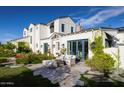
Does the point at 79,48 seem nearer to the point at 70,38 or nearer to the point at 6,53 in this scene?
the point at 70,38

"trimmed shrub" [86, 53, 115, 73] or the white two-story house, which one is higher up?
the white two-story house

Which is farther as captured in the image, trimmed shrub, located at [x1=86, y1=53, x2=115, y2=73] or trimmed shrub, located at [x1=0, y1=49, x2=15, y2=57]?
trimmed shrub, located at [x1=0, y1=49, x2=15, y2=57]

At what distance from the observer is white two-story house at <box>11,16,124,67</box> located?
59.6 feet

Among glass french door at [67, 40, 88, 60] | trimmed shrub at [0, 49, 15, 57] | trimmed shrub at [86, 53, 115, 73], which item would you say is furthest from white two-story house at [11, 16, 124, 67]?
trimmed shrub at [0, 49, 15, 57]

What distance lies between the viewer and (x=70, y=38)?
2239 centimetres

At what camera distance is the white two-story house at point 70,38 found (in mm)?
18172

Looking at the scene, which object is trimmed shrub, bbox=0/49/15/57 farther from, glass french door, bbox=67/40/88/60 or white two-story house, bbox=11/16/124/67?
glass french door, bbox=67/40/88/60

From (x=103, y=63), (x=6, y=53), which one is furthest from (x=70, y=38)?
(x=6, y=53)

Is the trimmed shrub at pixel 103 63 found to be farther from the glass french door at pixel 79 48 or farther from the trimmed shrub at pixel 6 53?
the trimmed shrub at pixel 6 53

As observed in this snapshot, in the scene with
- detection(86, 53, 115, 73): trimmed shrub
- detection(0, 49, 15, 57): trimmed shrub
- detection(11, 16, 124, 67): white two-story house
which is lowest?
detection(86, 53, 115, 73): trimmed shrub

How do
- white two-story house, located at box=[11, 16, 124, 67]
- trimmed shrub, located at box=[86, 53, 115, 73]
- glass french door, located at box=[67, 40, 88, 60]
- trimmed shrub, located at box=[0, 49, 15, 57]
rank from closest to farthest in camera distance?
1. trimmed shrub, located at box=[86, 53, 115, 73]
2. white two-story house, located at box=[11, 16, 124, 67]
3. glass french door, located at box=[67, 40, 88, 60]
4. trimmed shrub, located at box=[0, 49, 15, 57]

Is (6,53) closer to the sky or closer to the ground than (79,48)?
closer to the ground

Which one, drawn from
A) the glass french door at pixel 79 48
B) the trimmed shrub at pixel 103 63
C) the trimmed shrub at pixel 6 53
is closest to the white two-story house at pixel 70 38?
the glass french door at pixel 79 48
